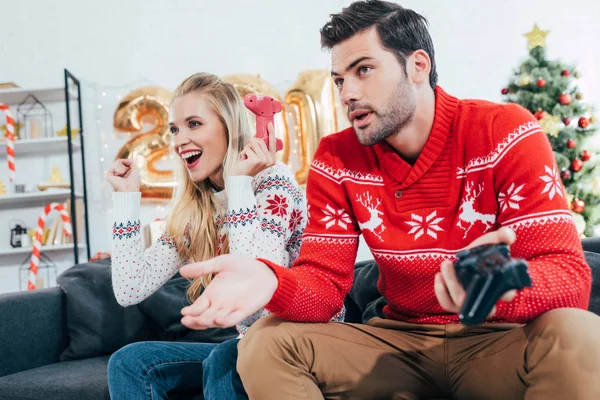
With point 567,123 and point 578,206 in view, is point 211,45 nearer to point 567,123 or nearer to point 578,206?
point 567,123

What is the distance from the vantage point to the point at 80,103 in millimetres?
4207

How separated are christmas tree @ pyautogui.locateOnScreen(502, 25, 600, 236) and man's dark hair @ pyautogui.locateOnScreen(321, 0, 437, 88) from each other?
2916 mm

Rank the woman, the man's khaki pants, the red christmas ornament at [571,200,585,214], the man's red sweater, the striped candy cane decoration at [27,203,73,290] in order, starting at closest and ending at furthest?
the man's khaki pants < the man's red sweater < the woman < the striped candy cane decoration at [27,203,73,290] < the red christmas ornament at [571,200,585,214]

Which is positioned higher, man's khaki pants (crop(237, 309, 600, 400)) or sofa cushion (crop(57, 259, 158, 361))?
man's khaki pants (crop(237, 309, 600, 400))

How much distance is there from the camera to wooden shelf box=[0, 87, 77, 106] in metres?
4.11

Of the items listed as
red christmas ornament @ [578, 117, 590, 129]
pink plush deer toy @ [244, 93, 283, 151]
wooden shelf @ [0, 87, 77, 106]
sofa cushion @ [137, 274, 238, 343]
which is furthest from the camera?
wooden shelf @ [0, 87, 77, 106]

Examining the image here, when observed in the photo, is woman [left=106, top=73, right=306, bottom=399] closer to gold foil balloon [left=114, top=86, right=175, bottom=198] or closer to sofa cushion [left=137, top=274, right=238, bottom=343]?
sofa cushion [left=137, top=274, right=238, bottom=343]

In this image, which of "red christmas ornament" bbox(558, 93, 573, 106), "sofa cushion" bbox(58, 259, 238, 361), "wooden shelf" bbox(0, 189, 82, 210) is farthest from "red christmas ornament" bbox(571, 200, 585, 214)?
"wooden shelf" bbox(0, 189, 82, 210)

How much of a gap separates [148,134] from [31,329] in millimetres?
2251

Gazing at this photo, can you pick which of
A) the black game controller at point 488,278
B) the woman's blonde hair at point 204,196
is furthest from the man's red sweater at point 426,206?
the woman's blonde hair at point 204,196

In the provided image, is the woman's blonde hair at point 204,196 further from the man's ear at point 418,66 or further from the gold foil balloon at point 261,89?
the gold foil balloon at point 261,89

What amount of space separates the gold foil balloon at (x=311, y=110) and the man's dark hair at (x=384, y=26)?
8.40 feet

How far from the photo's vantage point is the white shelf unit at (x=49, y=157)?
408cm

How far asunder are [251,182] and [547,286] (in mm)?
877
